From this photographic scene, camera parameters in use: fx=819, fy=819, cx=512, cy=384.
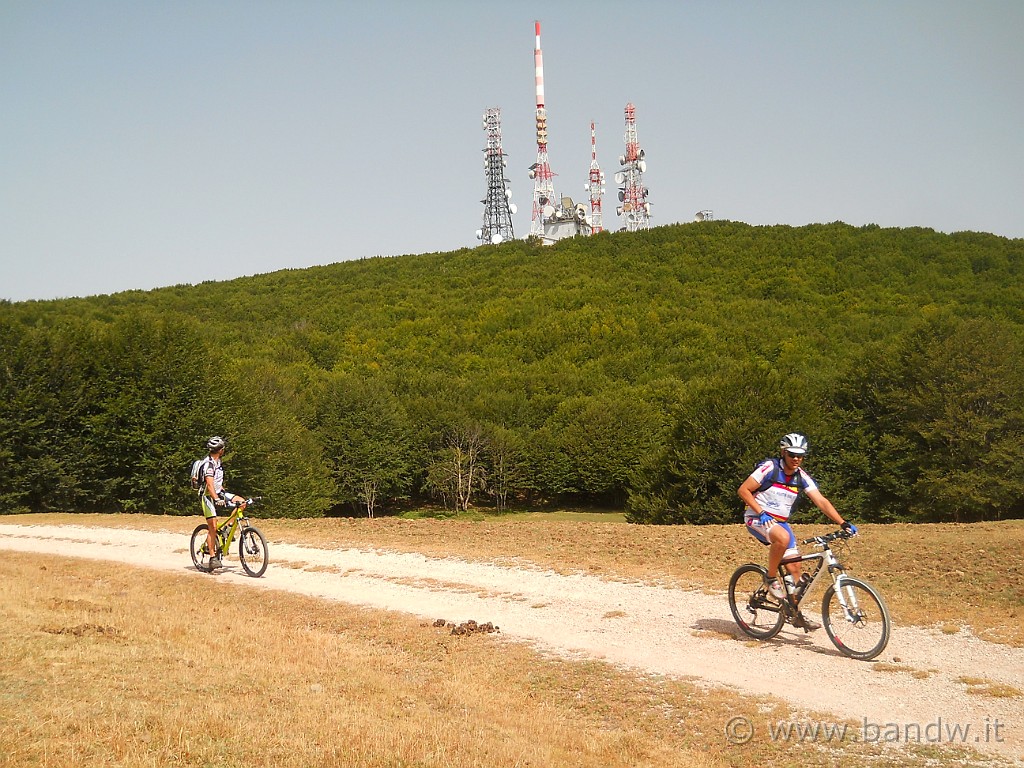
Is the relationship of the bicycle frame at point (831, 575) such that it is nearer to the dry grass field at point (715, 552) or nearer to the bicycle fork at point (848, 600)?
the bicycle fork at point (848, 600)

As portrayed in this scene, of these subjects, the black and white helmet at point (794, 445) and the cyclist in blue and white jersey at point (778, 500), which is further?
the cyclist in blue and white jersey at point (778, 500)

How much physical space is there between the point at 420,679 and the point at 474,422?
59595 millimetres

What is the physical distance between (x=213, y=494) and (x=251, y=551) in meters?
1.25

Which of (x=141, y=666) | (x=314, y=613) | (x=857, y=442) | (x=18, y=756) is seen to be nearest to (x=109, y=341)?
(x=314, y=613)

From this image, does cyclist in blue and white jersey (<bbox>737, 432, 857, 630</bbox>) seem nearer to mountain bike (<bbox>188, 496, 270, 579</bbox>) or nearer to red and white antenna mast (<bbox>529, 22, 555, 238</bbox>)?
mountain bike (<bbox>188, 496, 270, 579</bbox>)

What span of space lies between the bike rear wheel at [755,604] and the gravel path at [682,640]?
187 millimetres

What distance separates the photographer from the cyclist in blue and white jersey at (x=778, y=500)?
29.3 ft

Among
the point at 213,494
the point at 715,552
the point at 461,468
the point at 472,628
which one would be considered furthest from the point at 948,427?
the point at 472,628

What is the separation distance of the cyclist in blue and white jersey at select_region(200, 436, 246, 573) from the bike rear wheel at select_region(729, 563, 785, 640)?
9108mm

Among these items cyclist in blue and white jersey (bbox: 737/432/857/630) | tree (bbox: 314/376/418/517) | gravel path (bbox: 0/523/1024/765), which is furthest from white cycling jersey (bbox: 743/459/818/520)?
tree (bbox: 314/376/418/517)

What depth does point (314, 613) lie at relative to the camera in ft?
38.3

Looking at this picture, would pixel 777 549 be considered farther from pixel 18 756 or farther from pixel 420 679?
pixel 18 756

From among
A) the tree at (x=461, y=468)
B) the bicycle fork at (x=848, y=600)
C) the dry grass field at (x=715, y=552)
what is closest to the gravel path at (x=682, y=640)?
the bicycle fork at (x=848, y=600)

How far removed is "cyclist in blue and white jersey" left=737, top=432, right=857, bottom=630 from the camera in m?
8.93
